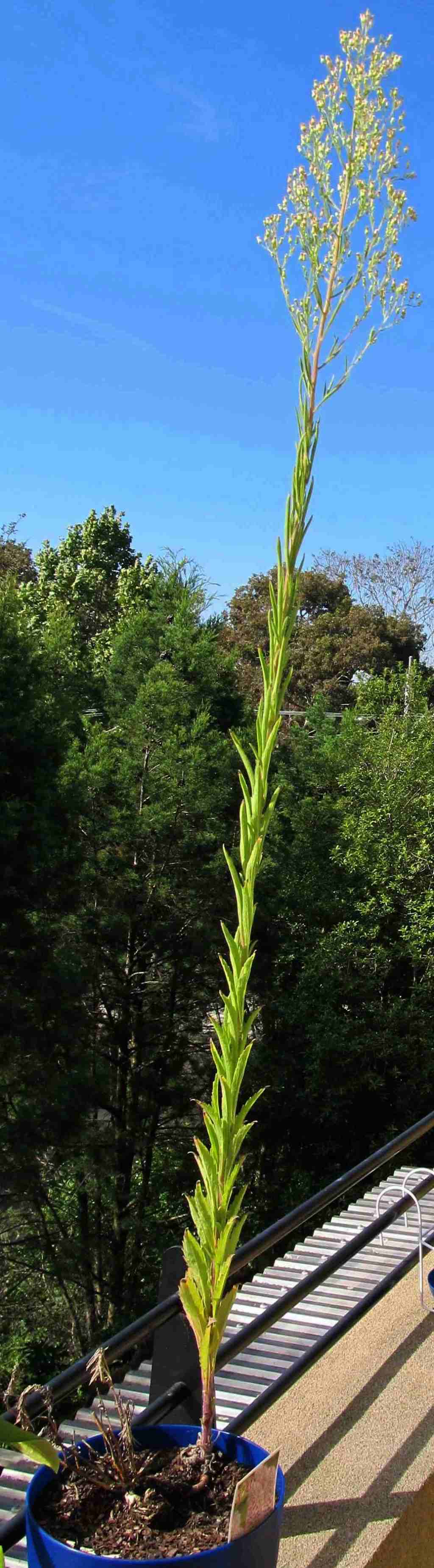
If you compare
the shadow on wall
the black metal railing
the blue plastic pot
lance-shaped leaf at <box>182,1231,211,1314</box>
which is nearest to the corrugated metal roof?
the black metal railing

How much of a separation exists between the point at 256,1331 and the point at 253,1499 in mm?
621

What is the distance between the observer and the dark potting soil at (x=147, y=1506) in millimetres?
1023

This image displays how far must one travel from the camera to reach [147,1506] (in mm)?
1058

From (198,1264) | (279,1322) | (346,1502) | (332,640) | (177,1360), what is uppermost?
(332,640)

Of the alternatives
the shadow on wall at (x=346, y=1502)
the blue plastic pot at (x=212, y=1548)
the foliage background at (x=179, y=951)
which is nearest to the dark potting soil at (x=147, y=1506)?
the blue plastic pot at (x=212, y=1548)

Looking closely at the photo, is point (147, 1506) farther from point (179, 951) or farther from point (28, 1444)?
point (179, 951)

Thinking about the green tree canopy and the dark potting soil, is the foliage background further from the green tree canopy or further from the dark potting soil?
the green tree canopy

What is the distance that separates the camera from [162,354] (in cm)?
784

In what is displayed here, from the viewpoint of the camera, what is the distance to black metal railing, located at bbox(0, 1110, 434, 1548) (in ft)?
4.24

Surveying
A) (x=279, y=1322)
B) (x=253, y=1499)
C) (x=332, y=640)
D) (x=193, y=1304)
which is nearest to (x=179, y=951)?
(x=279, y=1322)

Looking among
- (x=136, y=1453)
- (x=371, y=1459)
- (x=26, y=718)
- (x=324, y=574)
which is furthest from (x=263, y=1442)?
(x=324, y=574)

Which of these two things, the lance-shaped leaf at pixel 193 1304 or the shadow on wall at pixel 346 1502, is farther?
the shadow on wall at pixel 346 1502

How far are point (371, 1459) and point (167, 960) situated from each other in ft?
37.0

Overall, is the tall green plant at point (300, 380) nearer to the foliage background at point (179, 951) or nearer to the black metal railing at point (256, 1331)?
the black metal railing at point (256, 1331)
